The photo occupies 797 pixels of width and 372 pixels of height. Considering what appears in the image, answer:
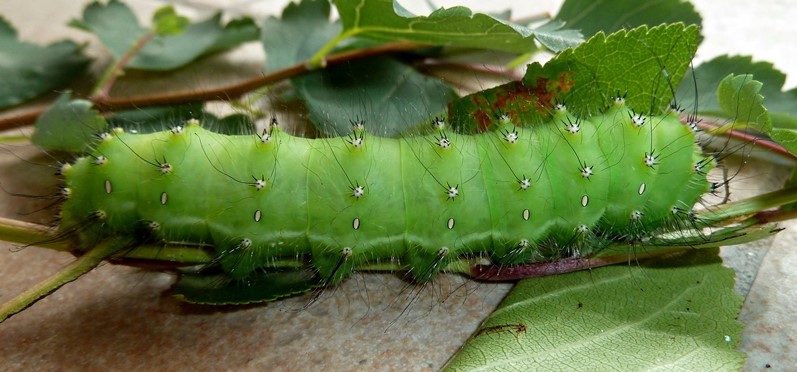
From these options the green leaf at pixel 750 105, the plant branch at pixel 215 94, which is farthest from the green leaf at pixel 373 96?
the green leaf at pixel 750 105

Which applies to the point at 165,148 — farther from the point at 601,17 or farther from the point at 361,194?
the point at 601,17

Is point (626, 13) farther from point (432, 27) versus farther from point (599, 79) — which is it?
point (432, 27)

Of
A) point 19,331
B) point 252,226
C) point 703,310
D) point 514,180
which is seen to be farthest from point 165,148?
point 703,310

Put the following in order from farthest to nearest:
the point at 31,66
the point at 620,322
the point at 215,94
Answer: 1. the point at 31,66
2. the point at 215,94
3. the point at 620,322

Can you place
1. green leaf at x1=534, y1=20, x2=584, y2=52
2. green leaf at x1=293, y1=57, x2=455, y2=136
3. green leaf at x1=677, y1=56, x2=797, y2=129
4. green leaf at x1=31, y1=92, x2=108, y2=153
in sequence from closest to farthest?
green leaf at x1=534, y1=20, x2=584, y2=52 → green leaf at x1=31, y1=92, x2=108, y2=153 → green leaf at x1=293, y1=57, x2=455, y2=136 → green leaf at x1=677, y1=56, x2=797, y2=129

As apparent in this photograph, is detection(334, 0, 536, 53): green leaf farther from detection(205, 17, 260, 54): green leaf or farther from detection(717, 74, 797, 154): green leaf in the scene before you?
detection(205, 17, 260, 54): green leaf

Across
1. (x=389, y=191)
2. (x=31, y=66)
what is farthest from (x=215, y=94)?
(x=389, y=191)

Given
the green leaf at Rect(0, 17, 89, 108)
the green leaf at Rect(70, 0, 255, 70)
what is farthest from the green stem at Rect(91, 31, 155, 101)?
the green leaf at Rect(0, 17, 89, 108)
